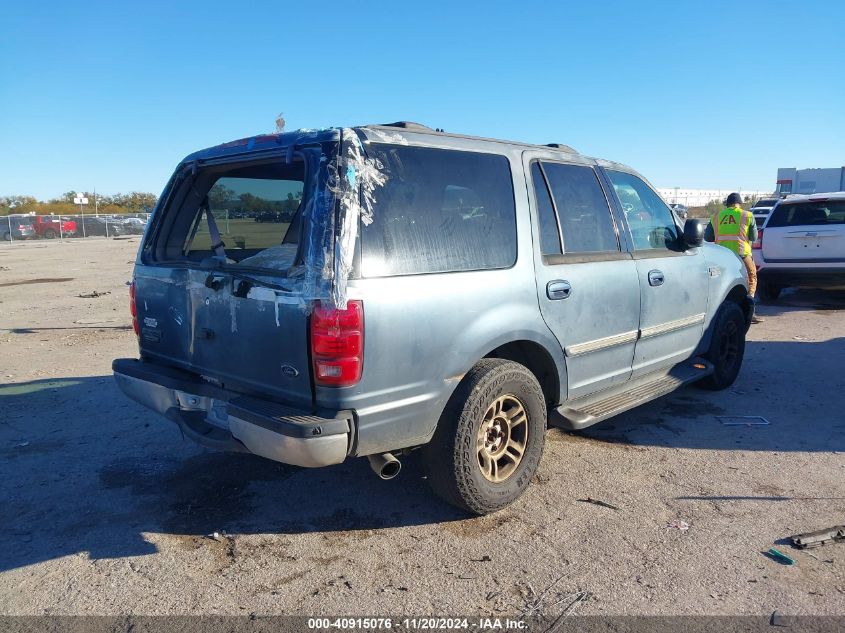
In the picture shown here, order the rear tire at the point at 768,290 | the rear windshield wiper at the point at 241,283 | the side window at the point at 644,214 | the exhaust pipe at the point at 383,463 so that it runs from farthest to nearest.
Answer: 1. the rear tire at the point at 768,290
2. the side window at the point at 644,214
3. the exhaust pipe at the point at 383,463
4. the rear windshield wiper at the point at 241,283

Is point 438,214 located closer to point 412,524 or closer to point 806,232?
point 412,524

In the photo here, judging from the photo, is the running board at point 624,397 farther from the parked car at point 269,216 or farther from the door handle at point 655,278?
the parked car at point 269,216

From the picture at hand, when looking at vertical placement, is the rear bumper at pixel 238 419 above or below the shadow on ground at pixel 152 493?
above

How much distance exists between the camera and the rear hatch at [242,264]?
10.2ft

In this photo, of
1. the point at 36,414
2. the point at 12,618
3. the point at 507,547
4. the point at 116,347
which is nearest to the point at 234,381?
the point at 12,618

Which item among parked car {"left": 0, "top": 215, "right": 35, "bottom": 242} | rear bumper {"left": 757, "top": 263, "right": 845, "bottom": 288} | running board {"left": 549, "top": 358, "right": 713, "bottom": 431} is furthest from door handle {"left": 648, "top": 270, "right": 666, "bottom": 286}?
parked car {"left": 0, "top": 215, "right": 35, "bottom": 242}

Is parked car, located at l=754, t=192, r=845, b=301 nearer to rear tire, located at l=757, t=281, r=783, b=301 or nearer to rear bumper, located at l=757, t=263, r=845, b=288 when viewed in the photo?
rear bumper, located at l=757, t=263, r=845, b=288

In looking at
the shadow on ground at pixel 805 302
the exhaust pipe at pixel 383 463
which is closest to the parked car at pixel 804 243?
the shadow on ground at pixel 805 302

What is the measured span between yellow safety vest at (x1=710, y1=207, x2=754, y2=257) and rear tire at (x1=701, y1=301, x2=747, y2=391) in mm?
3882

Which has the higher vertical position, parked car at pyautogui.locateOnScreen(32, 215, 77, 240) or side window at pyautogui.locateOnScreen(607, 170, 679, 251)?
parked car at pyautogui.locateOnScreen(32, 215, 77, 240)

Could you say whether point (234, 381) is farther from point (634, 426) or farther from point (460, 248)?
point (634, 426)

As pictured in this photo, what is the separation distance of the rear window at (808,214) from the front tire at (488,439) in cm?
916

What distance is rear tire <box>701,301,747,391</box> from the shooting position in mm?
5828

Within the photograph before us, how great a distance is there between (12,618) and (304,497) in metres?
1.60
